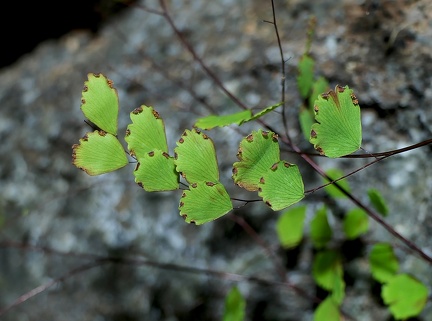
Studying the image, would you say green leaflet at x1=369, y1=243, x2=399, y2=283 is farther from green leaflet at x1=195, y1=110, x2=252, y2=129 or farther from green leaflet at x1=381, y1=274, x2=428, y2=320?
green leaflet at x1=195, y1=110, x2=252, y2=129

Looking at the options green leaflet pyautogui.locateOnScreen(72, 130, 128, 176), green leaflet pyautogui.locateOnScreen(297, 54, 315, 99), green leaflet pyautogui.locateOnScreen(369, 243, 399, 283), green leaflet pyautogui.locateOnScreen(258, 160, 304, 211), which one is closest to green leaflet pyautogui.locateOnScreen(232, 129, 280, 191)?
green leaflet pyautogui.locateOnScreen(258, 160, 304, 211)

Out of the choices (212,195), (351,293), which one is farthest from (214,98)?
(212,195)

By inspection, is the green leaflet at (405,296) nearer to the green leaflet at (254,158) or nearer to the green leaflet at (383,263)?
the green leaflet at (383,263)

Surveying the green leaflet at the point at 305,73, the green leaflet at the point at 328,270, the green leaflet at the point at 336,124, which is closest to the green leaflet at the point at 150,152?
the green leaflet at the point at 336,124

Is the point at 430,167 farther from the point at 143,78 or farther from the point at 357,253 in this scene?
the point at 143,78

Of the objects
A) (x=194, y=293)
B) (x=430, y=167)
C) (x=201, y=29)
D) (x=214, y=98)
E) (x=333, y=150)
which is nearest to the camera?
(x=333, y=150)

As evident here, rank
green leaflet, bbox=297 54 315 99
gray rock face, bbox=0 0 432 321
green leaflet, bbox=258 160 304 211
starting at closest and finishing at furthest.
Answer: green leaflet, bbox=258 160 304 211
green leaflet, bbox=297 54 315 99
gray rock face, bbox=0 0 432 321

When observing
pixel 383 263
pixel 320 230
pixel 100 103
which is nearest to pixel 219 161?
pixel 320 230
